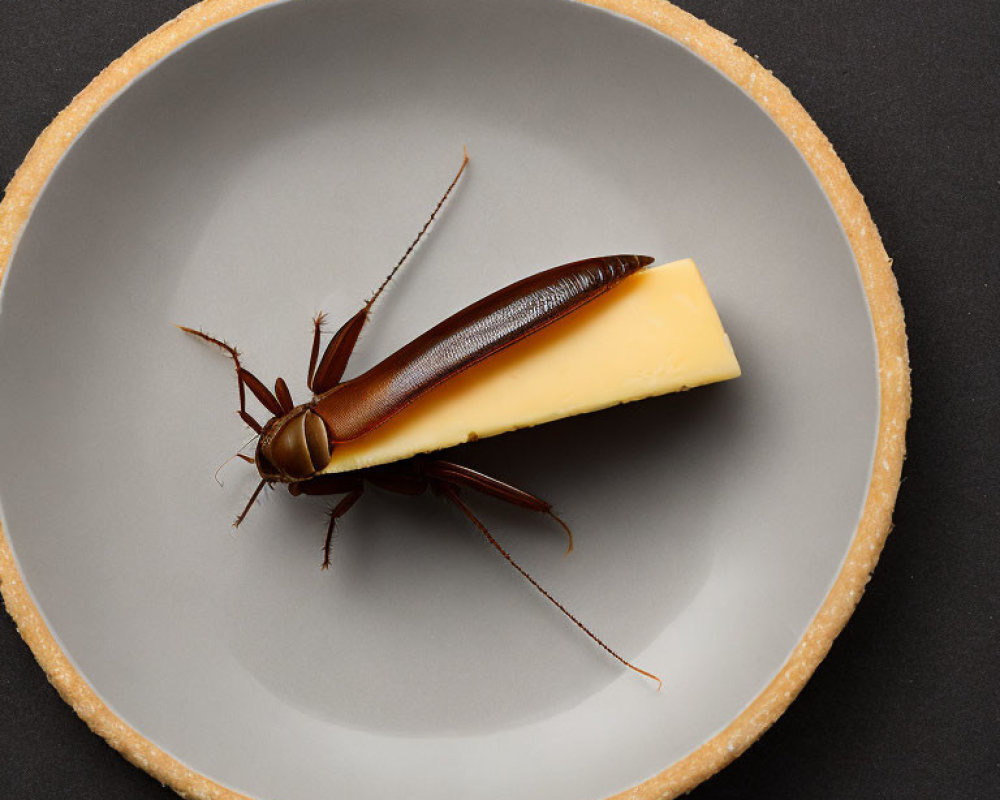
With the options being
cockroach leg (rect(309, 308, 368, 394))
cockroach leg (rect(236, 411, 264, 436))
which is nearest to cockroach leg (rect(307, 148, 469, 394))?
cockroach leg (rect(309, 308, 368, 394))

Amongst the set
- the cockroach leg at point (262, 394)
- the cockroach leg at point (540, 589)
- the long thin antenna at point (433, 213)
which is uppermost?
the long thin antenna at point (433, 213)

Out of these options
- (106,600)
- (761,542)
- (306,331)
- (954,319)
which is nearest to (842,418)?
(761,542)

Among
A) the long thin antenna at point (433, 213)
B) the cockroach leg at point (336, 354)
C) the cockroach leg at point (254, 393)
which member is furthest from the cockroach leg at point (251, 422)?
the long thin antenna at point (433, 213)

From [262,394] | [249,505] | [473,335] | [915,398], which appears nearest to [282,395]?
[262,394]

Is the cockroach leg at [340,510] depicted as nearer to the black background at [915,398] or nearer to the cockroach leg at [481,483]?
the cockroach leg at [481,483]

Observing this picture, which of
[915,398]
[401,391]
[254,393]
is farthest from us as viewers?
[915,398]

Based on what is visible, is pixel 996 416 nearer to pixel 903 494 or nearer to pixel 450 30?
pixel 903 494

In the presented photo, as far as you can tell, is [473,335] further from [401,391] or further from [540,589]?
[540,589]
